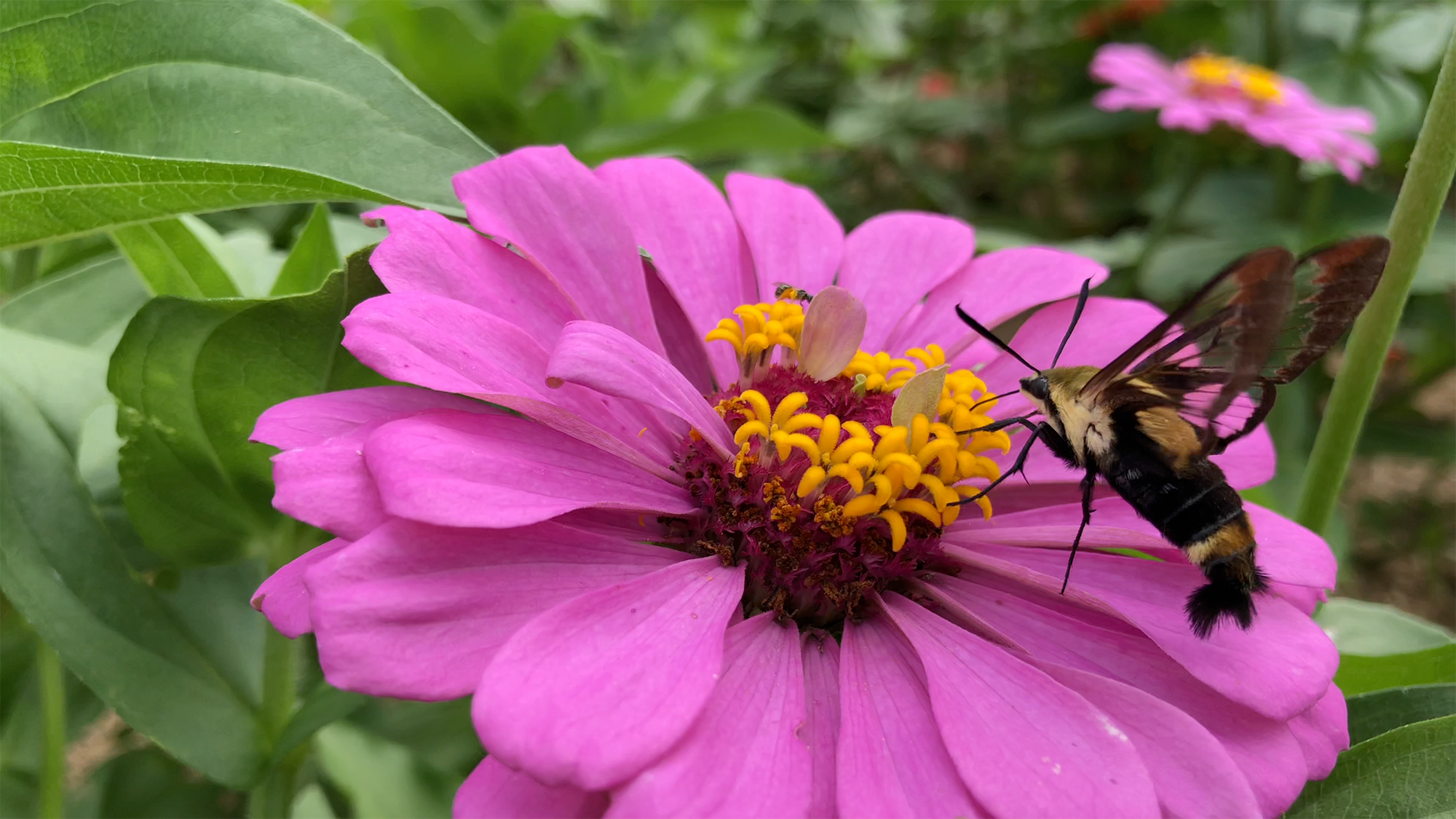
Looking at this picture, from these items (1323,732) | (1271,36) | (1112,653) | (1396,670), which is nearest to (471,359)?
(1112,653)

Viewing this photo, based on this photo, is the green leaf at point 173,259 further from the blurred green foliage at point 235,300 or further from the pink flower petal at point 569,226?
the pink flower petal at point 569,226

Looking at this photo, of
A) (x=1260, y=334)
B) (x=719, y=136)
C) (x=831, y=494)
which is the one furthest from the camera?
(x=719, y=136)

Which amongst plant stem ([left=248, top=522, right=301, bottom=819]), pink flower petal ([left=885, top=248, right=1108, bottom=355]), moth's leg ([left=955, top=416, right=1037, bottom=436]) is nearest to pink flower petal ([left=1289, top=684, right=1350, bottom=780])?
moth's leg ([left=955, top=416, right=1037, bottom=436])

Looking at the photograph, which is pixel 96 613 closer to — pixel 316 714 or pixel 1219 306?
pixel 316 714

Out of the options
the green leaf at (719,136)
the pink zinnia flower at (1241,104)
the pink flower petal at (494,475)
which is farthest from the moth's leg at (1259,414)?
the pink zinnia flower at (1241,104)

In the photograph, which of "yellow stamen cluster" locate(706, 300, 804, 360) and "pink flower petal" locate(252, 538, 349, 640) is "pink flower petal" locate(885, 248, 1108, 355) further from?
"pink flower petal" locate(252, 538, 349, 640)

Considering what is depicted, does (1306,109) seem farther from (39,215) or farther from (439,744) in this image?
(39,215)
